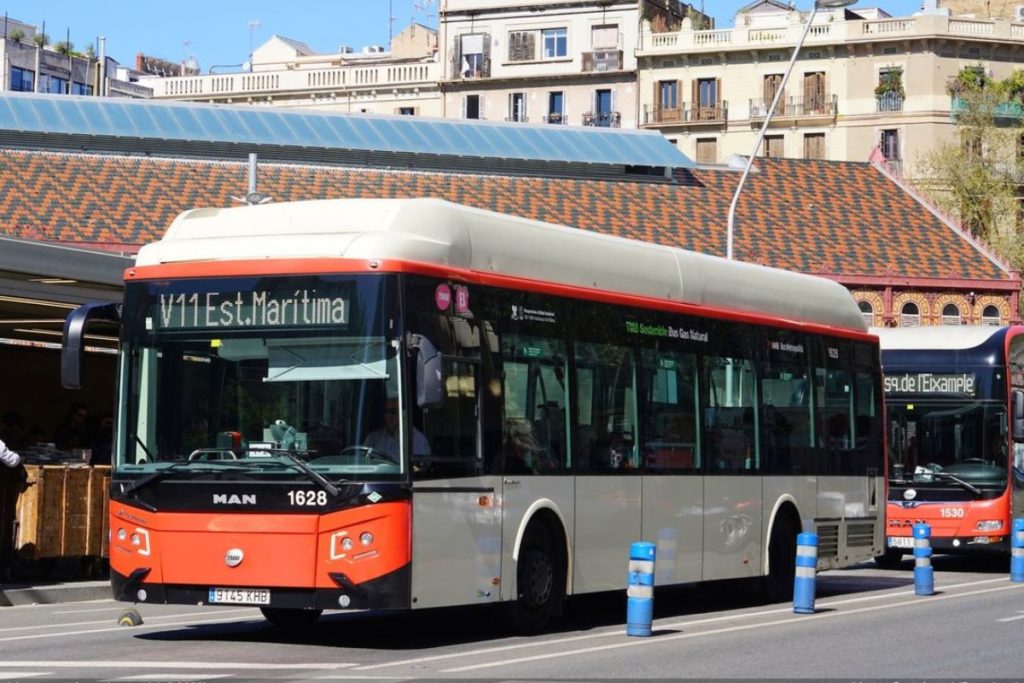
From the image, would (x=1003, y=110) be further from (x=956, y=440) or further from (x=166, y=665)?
(x=166, y=665)

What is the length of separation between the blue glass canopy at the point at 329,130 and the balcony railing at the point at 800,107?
2868cm

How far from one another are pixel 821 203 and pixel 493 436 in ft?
149

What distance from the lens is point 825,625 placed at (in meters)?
16.7

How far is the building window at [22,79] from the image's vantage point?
105 meters

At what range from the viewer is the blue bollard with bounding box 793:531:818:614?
17.3 meters

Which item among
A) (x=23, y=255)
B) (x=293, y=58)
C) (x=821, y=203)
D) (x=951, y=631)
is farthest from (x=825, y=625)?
(x=293, y=58)

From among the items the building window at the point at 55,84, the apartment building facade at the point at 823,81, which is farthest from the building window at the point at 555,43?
the building window at the point at 55,84

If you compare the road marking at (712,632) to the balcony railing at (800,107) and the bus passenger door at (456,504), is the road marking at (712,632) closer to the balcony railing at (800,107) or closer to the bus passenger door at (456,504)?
the bus passenger door at (456,504)

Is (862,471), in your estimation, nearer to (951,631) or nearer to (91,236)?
(951,631)

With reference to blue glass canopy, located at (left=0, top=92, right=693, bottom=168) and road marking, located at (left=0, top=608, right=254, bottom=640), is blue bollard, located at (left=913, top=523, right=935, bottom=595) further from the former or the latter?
blue glass canopy, located at (left=0, top=92, right=693, bottom=168)

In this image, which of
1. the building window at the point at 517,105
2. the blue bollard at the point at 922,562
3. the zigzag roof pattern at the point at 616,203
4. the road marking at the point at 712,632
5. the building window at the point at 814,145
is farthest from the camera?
the building window at the point at 517,105

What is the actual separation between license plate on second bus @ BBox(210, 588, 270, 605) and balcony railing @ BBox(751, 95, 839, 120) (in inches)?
2936

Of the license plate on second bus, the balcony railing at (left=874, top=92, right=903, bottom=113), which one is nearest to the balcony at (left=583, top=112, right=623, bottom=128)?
Answer: the balcony railing at (left=874, top=92, right=903, bottom=113)

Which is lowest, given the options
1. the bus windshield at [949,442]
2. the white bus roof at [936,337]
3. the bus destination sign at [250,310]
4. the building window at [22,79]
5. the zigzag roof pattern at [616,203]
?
the bus windshield at [949,442]
